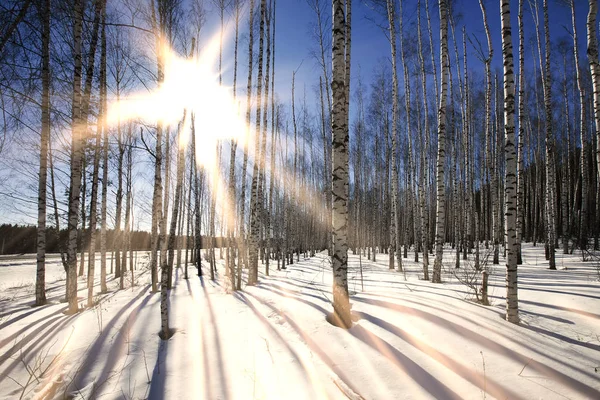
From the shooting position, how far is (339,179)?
4078 millimetres

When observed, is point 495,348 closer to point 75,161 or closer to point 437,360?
point 437,360

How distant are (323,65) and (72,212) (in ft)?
37.3

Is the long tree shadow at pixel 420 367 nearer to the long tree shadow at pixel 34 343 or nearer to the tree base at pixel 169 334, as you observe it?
the tree base at pixel 169 334

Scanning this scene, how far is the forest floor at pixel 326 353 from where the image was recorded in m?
2.56

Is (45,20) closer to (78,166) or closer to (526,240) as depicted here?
(78,166)

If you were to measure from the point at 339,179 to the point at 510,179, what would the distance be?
8.65 feet

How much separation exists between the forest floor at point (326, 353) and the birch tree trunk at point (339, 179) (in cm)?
40

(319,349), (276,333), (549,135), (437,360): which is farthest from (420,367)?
(549,135)

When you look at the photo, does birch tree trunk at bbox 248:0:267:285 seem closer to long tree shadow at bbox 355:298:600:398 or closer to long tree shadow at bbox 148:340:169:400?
long tree shadow at bbox 148:340:169:400

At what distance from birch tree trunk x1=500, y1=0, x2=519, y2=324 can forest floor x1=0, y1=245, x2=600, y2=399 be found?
39 cm

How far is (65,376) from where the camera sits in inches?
Answer: 120

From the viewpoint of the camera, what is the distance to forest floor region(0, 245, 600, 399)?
8.41 feet

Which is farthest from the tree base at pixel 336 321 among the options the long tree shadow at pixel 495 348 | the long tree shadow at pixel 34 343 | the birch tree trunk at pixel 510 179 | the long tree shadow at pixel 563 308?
the long tree shadow at pixel 34 343

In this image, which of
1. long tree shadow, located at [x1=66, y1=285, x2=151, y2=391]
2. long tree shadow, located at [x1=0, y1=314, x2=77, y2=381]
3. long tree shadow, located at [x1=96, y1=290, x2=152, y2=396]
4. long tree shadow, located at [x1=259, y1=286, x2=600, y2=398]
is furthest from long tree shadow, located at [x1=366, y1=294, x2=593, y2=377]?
long tree shadow, located at [x1=0, y1=314, x2=77, y2=381]
